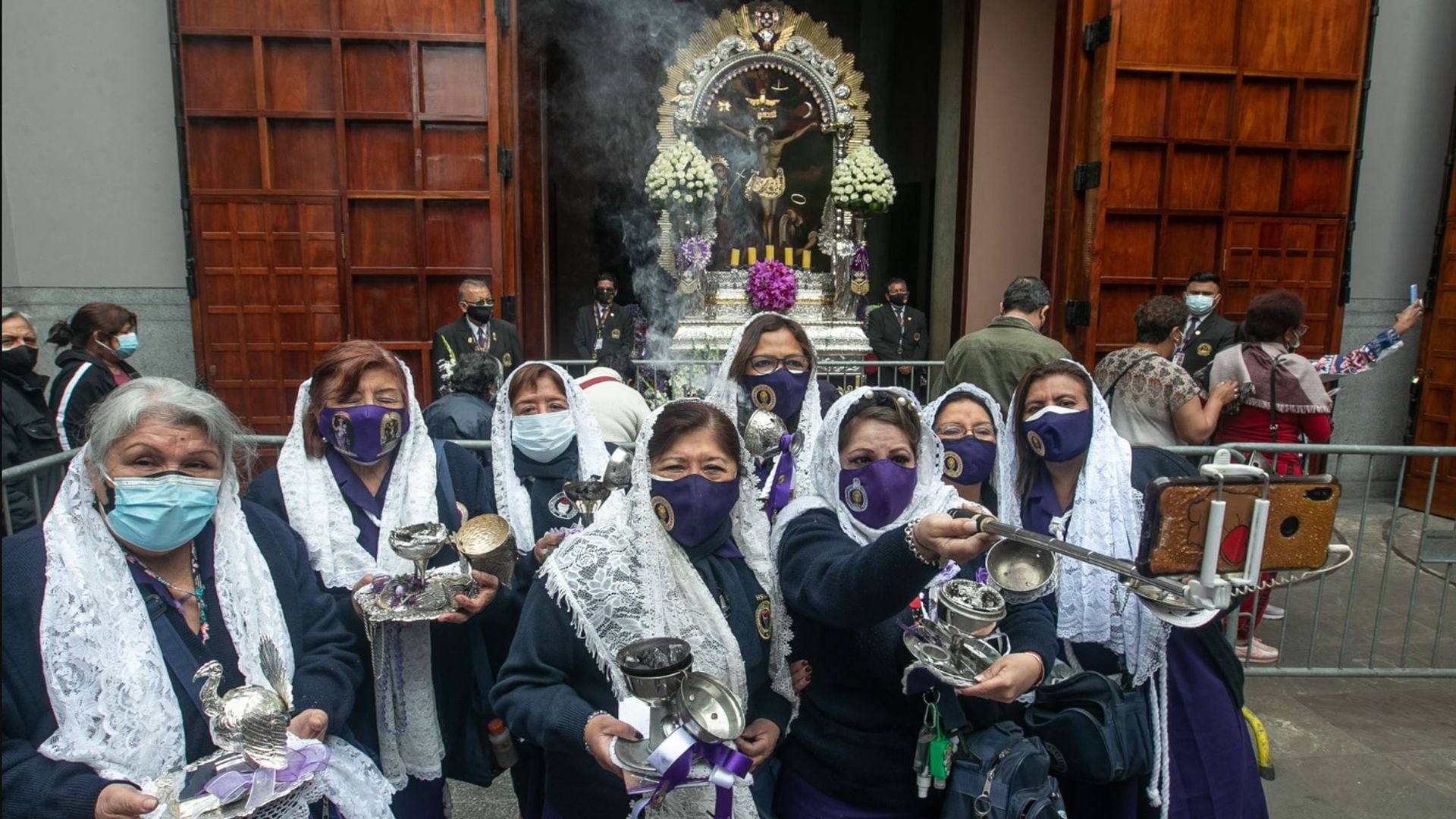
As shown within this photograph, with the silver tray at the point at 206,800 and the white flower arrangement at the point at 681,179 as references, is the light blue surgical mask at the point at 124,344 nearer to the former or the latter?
the silver tray at the point at 206,800

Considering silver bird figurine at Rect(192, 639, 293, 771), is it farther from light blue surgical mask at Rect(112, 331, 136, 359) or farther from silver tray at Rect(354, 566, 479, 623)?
light blue surgical mask at Rect(112, 331, 136, 359)

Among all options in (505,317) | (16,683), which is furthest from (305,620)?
(505,317)

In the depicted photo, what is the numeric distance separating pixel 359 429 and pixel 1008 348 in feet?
11.7

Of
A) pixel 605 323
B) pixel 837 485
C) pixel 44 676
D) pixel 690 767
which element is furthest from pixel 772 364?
pixel 605 323

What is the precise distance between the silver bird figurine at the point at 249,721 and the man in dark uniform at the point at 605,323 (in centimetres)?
732

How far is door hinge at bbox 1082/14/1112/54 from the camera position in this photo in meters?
7.19

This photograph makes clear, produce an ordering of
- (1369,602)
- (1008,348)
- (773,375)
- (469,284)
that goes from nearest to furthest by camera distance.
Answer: (773,375), (1008,348), (1369,602), (469,284)

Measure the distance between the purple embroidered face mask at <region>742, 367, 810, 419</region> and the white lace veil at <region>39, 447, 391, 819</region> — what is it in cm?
211

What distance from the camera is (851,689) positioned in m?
2.29

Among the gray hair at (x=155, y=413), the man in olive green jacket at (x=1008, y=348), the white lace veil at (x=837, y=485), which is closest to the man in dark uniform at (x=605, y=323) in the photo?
the man in olive green jacket at (x=1008, y=348)

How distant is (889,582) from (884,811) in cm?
76

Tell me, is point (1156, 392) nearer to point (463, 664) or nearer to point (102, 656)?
point (463, 664)

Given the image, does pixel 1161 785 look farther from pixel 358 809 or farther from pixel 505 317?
pixel 505 317

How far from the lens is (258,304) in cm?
739
